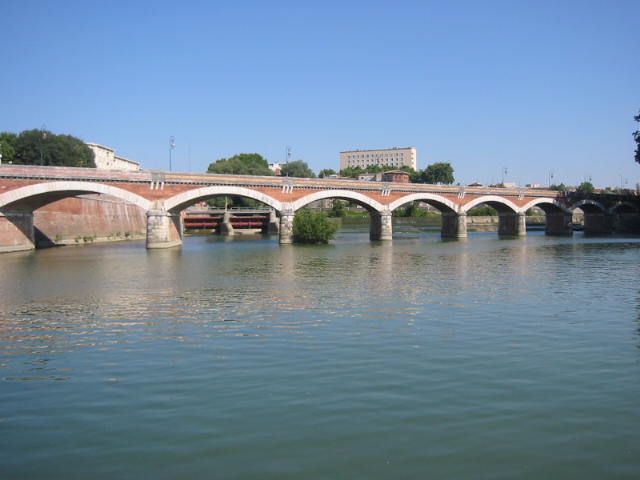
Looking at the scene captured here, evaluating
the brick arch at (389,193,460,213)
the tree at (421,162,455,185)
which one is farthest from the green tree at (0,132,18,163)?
the tree at (421,162,455,185)

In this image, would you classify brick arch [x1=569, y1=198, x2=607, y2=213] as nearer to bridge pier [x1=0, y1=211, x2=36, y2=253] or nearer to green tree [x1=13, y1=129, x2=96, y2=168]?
bridge pier [x1=0, y1=211, x2=36, y2=253]

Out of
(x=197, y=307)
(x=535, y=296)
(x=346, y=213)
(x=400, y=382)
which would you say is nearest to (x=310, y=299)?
(x=197, y=307)

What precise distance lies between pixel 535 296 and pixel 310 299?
7.01 m

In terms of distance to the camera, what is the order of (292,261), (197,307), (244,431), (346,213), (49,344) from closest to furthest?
(244,431)
(49,344)
(197,307)
(292,261)
(346,213)

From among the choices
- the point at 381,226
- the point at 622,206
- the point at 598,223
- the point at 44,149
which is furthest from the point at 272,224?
the point at 622,206

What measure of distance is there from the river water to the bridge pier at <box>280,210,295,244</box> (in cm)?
3111

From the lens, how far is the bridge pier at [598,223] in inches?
3073

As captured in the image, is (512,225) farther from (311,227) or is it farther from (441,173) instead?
(441,173)

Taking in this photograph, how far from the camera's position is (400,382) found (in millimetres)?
8750

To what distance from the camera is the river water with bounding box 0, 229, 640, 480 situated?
623 cm

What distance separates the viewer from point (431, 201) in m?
62.5

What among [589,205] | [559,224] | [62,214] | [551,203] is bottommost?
[559,224]

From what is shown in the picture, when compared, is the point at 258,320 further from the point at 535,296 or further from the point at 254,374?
the point at 535,296

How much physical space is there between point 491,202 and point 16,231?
51.7m
